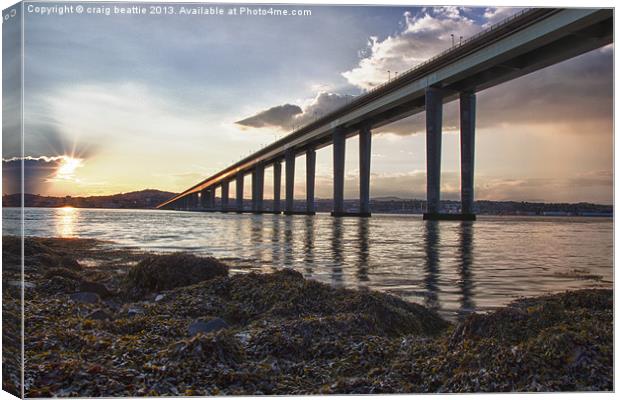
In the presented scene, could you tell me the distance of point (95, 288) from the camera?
5887 mm

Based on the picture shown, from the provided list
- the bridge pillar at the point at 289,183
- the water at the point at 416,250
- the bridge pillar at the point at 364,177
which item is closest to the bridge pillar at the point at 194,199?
the bridge pillar at the point at 289,183

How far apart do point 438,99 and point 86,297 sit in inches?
548

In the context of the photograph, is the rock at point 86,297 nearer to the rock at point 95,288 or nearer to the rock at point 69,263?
the rock at point 95,288

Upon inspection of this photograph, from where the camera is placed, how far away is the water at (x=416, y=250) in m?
5.18

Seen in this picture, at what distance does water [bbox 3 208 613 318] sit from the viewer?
204 inches

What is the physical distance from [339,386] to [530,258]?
4.95 m

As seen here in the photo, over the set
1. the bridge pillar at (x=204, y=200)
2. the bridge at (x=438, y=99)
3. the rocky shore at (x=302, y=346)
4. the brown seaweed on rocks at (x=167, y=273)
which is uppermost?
the bridge at (x=438, y=99)

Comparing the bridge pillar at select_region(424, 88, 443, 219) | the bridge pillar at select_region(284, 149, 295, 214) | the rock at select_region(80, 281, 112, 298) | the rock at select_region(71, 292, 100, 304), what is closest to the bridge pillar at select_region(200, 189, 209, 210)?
the bridge pillar at select_region(284, 149, 295, 214)

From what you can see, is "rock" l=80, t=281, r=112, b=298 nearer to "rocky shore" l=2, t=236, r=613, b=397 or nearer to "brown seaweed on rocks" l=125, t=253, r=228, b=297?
"brown seaweed on rocks" l=125, t=253, r=228, b=297

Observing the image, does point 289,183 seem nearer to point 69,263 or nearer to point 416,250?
point 416,250

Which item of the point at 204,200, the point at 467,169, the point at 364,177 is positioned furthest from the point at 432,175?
the point at 204,200

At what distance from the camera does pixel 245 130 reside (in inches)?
251

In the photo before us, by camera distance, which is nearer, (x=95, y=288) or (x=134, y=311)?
(x=134, y=311)

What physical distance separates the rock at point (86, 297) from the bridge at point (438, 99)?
2936 mm
